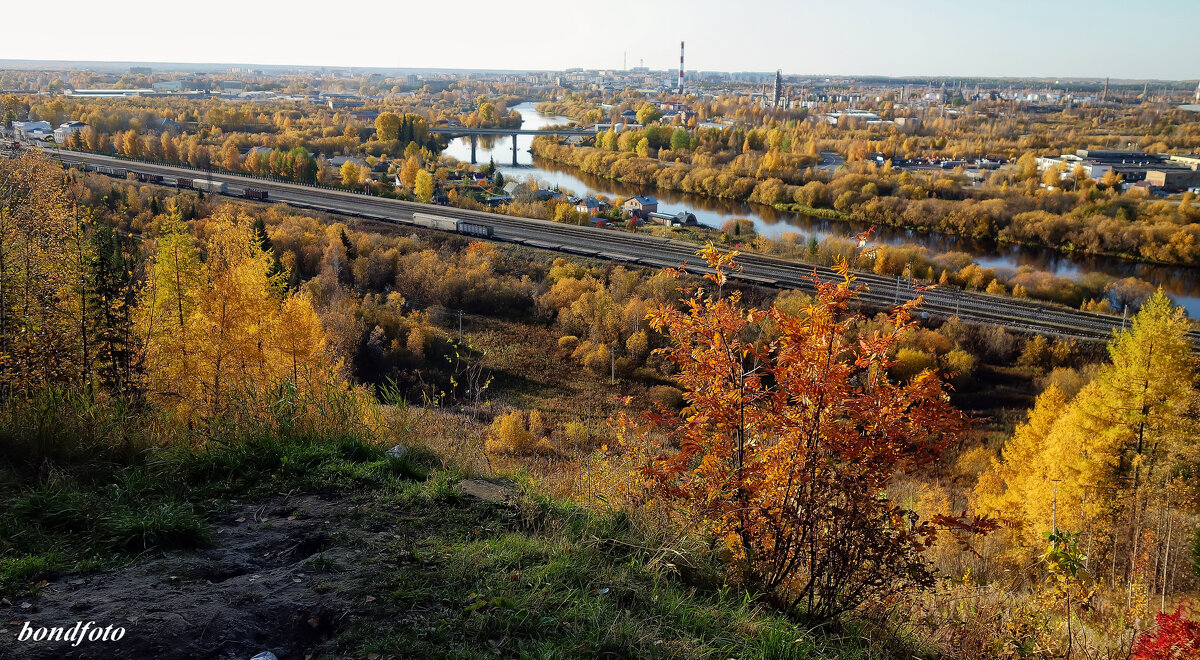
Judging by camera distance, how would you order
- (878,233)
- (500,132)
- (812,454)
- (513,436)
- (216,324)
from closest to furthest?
1. (812,454)
2. (216,324)
3. (513,436)
4. (878,233)
5. (500,132)

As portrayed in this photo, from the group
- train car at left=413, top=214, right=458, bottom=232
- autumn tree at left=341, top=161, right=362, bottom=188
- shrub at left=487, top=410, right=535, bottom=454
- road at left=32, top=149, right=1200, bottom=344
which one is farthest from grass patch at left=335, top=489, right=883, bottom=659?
autumn tree at left=341, top=161, right=362, bottom=188

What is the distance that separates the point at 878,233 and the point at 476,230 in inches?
677

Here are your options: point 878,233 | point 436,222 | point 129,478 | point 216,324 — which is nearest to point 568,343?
point 436,222

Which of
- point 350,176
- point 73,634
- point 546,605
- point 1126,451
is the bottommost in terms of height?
point 1126,451

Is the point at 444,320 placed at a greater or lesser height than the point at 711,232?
lesser

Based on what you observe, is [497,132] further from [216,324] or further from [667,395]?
[216,324]

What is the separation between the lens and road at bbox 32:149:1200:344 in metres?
17.0

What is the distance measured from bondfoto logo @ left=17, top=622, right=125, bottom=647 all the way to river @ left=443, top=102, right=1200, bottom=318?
78.4ft

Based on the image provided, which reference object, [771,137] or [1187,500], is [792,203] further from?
[1187,500]

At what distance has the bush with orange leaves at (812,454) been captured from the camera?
248cm

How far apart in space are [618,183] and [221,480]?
39.9m

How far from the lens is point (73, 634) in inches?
74.5

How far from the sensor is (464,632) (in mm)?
2059

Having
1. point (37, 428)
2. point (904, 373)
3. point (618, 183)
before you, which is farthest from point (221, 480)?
point (618, 183)
